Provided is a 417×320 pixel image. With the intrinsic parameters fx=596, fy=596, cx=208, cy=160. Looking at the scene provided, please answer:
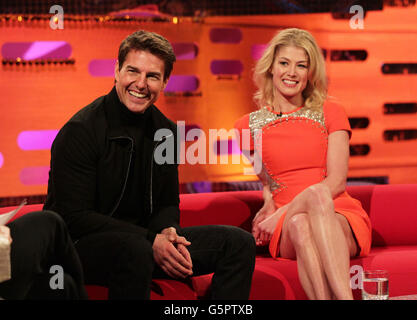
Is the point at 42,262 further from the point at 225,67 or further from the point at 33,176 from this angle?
the point at 225,67

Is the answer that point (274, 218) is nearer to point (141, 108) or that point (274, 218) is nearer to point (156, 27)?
point (141, 108)

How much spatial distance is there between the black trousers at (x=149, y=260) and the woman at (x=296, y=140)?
42cm

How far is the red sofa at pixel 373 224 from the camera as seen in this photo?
7.20ft

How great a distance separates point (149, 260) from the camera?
177 centimetres

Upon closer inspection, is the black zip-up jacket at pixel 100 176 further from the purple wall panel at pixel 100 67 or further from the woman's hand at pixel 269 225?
the purple wall panel at pixel 100 67

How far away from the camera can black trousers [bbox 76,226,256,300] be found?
175 cm

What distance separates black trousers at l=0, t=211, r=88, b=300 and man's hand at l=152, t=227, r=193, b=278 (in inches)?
11.7
